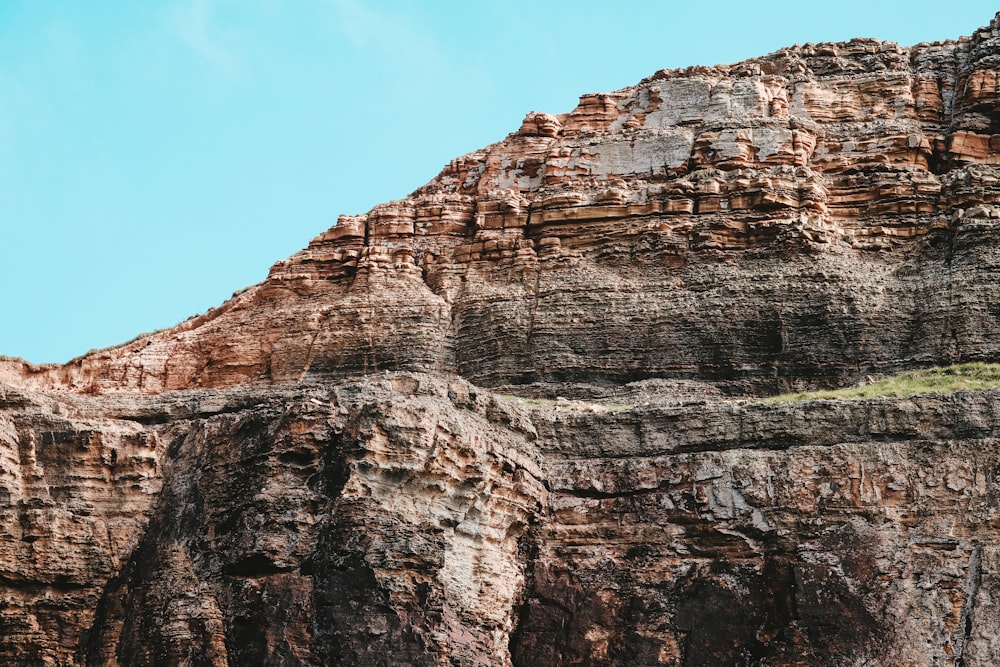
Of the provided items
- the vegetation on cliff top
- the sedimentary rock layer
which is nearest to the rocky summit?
the sedimentary rock layer

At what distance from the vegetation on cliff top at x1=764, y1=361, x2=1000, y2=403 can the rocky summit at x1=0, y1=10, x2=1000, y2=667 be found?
91 centimetres

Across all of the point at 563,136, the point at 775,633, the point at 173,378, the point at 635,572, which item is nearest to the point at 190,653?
the point at 635,572

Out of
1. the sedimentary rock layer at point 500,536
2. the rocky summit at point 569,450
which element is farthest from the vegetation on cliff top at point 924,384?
the sedimentary rock layer at point 500,536

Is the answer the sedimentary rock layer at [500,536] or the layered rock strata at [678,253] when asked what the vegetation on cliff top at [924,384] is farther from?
the sedimentary rock layer at [500,536]

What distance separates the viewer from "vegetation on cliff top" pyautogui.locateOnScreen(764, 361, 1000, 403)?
3356 cm

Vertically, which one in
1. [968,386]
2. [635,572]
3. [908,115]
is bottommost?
[635,572]

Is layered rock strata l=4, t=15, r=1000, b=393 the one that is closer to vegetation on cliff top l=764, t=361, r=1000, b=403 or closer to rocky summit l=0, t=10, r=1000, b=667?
rocky summit l=0, t=10, r=1000, b=667

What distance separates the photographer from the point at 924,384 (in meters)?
34.7

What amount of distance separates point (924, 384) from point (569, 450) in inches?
287

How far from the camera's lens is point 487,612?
2933 cm

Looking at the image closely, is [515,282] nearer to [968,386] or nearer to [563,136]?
[563,136]

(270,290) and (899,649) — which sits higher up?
(270,290)

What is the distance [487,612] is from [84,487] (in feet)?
24.6

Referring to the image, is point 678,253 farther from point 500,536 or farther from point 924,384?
point 500,536
